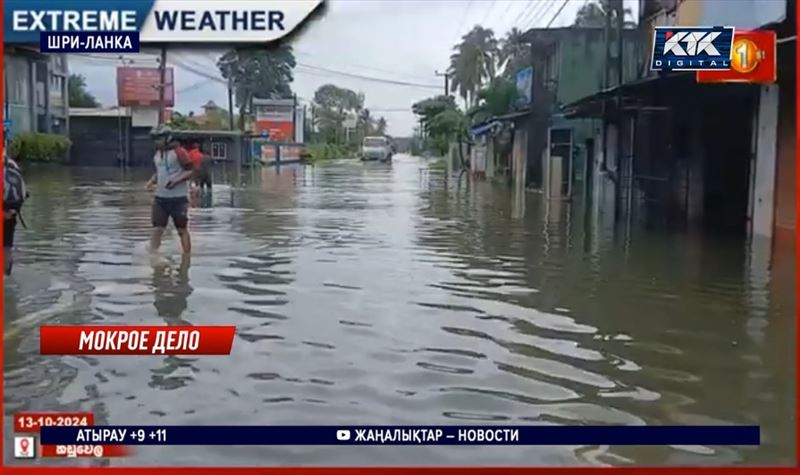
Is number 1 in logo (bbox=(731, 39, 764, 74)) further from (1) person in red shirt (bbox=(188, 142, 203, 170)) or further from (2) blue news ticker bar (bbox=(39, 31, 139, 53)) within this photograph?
(2) blue news ticker bar (bbox=(39, 31, 139, 53))

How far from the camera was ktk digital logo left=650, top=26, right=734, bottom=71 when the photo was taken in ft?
10.4

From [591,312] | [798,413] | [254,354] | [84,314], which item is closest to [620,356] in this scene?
[591,312]

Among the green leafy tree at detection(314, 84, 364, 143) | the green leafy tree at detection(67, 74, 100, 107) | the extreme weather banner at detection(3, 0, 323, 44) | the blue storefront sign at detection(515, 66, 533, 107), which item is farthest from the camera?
the blue storefront sign at detection(515, 66, 533, 107)

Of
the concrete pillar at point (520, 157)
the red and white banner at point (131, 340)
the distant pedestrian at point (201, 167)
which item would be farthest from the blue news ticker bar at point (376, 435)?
the concrete pillar at point (520, 157)

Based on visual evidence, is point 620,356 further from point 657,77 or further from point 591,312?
point 657,77

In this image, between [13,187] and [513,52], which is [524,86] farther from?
[13,187]

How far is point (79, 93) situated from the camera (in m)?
3.24

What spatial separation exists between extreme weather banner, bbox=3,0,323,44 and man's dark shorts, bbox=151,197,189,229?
1.52ft

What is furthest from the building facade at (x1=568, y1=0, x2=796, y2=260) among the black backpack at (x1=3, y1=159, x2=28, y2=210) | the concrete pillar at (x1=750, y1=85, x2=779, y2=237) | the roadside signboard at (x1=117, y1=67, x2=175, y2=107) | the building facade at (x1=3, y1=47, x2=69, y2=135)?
the black backpack at (x1=3, y1=159, x2=28, y2=210)

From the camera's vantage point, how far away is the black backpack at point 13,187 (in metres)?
3.19

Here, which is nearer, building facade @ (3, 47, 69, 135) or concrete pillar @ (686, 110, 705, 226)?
building facade @ (3, 47, 69, 135)

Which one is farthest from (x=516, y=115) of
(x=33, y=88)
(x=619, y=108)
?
(x=33, y=88)

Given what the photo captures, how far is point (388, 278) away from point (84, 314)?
2.81 ft

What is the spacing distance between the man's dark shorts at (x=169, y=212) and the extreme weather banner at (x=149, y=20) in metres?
0.46
